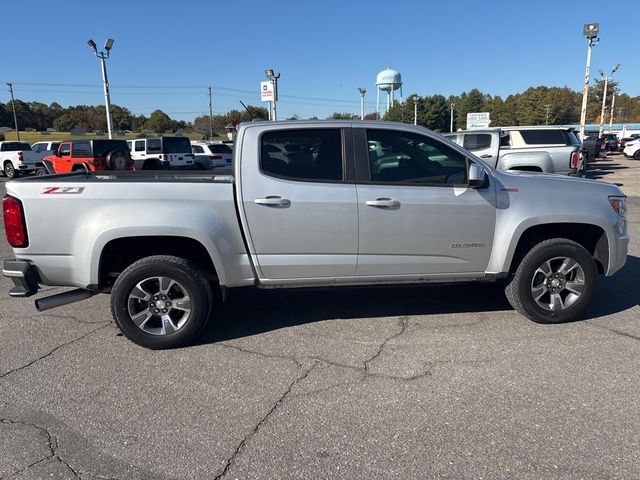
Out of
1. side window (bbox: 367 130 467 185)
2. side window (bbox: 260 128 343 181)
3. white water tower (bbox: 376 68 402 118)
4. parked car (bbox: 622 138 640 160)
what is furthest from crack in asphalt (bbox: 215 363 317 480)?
white water tower (bbox: 376 68 402 118)

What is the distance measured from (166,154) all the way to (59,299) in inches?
752

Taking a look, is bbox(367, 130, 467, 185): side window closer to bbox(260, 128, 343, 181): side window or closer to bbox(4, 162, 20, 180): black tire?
bbox(260, 128, 343, 181): side window

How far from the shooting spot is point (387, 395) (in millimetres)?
3340

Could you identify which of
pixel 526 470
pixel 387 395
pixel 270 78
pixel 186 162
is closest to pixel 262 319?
pixel 387 395

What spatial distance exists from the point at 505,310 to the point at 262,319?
8.16 feet

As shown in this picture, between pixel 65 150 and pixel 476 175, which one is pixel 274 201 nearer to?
pixel 476 175

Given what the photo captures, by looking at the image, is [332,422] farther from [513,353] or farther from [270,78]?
[270,78]

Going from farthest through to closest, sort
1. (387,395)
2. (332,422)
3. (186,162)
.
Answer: (186,162) < (387,395) < (332,422)

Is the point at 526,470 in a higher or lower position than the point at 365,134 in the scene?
lower

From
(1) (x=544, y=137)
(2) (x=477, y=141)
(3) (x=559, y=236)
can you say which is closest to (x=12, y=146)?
(2) (x=477, y=141)

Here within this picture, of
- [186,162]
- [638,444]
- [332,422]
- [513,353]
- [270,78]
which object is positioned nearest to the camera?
[638,444]

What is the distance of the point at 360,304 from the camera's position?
5172 millimetres

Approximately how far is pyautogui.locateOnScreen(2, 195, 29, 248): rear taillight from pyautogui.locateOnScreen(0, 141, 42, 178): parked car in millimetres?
23311

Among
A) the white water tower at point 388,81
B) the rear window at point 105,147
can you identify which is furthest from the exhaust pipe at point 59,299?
the white water tower at point 388,81
